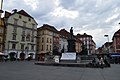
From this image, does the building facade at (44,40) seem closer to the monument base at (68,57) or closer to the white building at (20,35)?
the white building at (20,35)

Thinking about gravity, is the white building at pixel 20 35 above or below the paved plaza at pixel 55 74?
above

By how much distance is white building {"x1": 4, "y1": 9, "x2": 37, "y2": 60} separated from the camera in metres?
60.2

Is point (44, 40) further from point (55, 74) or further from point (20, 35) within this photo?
point (55, 74)

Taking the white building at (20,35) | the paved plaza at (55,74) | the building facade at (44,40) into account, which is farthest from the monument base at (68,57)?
the building facade at (44,40)

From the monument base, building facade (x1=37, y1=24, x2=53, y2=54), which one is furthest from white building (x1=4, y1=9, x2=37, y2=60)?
the monument base

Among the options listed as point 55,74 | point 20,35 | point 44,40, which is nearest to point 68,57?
point 55,74

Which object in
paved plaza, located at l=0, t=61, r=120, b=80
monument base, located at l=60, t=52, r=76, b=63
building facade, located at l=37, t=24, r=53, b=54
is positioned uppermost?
building facade, located at l=37, t=24, r=53, b=54

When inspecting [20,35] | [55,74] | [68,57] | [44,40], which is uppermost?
[20,35]

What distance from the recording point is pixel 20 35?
64625 mm

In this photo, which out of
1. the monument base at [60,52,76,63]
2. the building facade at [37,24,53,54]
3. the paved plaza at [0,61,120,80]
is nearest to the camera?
the paved plaza at [0,61,120,80]

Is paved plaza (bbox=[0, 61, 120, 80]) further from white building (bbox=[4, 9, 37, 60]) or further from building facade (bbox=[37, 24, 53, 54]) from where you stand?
building facade (bbox=[37, 24, 53, 54])

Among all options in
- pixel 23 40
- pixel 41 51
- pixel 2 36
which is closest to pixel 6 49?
pixel 2 36

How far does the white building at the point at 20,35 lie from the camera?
60188 millimetres

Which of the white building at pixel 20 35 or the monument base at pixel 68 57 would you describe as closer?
the monument base at pixel 68 57
